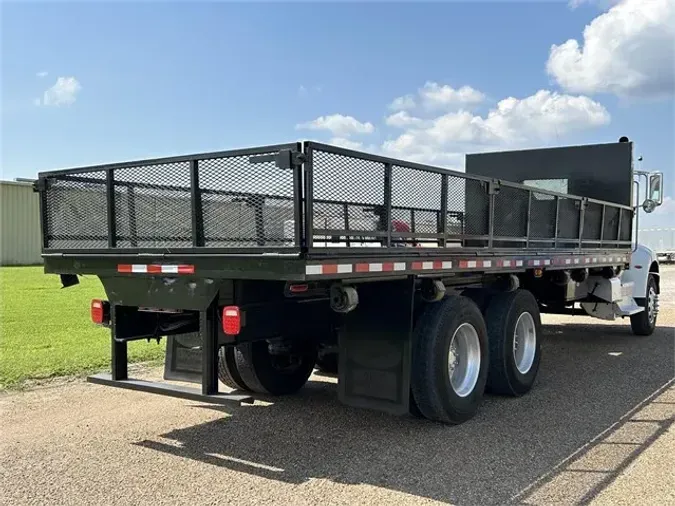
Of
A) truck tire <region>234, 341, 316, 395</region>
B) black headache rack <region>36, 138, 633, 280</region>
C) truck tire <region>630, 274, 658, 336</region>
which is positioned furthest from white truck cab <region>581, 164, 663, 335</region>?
truck tire <region>234, 341, 316, 395</region>

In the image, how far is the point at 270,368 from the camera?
6.06 metres

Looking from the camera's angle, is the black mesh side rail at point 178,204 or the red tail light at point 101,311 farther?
the red tail light at point 101,311

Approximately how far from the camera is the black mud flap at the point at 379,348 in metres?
4.89

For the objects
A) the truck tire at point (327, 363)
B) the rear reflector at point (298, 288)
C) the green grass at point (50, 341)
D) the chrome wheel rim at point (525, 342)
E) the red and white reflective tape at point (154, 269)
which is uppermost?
the red and white reflective tape at point (154, 269)

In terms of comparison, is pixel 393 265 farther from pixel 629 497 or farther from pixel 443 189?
pixel 629 497

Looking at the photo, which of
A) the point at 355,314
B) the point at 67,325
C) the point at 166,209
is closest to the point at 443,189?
the point at 355,314

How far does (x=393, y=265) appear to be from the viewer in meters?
4.55

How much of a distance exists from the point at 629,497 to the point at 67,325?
9001 mm

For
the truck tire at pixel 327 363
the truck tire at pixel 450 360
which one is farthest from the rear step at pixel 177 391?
the truck tire at pixel 327 363

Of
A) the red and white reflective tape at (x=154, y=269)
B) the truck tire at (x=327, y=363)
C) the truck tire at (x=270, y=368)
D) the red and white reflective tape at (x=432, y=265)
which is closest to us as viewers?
the red and white reflective tape at (x=154, y=269)

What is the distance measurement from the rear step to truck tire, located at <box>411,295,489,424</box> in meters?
1.38

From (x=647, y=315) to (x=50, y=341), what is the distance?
8878 mm

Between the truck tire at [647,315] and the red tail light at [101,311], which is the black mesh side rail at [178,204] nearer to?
the red tail light at [101,311]

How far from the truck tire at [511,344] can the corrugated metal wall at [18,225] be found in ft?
89.9
